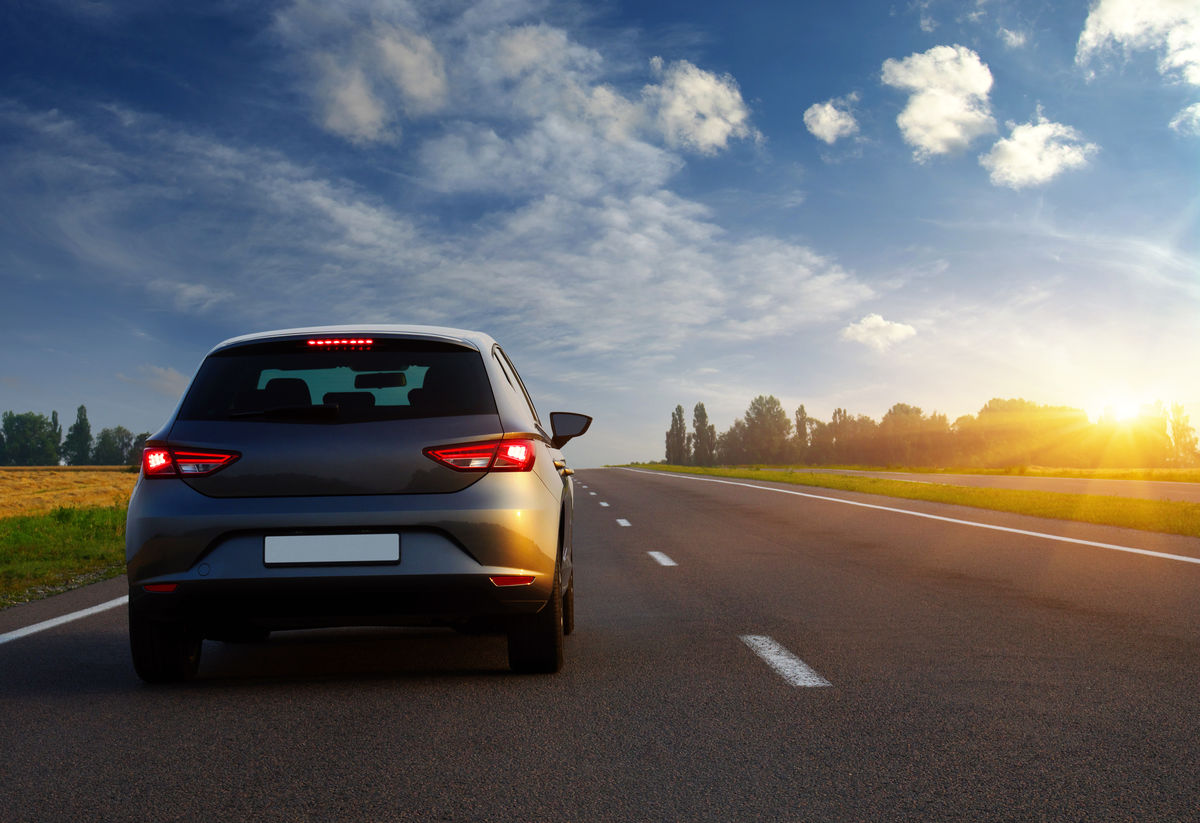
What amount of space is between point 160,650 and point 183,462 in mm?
1136

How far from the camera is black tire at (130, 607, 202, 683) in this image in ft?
17.2

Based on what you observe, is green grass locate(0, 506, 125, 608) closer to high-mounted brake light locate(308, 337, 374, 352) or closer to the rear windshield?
the rear windshield

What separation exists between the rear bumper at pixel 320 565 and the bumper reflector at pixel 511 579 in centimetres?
2

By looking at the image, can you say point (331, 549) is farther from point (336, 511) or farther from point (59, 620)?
point (59, 620)

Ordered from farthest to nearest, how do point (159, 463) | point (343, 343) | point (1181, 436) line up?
point (1181, 436) → point (343, 343) → point (159, 463)

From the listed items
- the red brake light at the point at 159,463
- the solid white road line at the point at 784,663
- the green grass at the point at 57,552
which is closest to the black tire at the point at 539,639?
the solid white road line at the point at 784,663

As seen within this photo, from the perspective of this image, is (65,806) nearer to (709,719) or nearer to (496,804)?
(496,804)

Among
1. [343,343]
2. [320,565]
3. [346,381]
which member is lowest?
[320,565]

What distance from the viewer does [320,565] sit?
4742 millimetres

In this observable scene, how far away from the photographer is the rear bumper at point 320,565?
186 inches

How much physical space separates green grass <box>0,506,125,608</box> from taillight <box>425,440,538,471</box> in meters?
6.21

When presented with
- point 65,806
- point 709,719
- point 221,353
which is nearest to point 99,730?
point 65,806

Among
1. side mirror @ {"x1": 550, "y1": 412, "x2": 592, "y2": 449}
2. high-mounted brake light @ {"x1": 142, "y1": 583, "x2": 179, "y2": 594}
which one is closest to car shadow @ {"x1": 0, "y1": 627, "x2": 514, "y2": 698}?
high-mounted brake light @ {"x1": 142, "y1": 583, "x2": 179, "y2": 594}

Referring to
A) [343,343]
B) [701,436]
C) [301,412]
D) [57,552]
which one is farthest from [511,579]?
[701,436]
